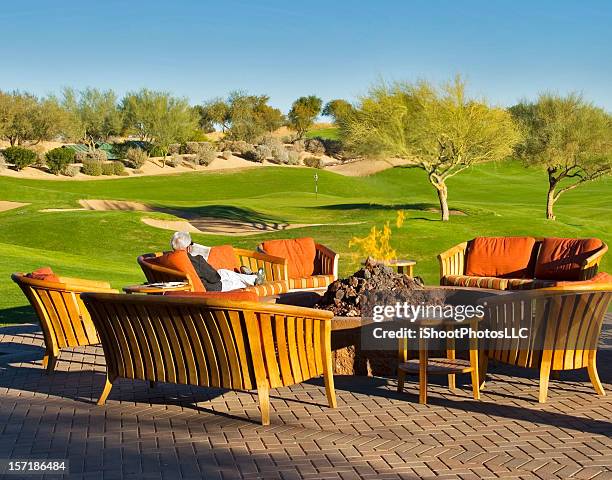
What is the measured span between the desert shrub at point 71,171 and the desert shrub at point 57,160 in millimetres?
290

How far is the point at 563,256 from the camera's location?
34.3 ft

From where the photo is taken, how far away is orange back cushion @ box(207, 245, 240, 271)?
400 inches

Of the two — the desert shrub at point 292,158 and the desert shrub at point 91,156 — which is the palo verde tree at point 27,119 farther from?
the desert shrub at point 292,158

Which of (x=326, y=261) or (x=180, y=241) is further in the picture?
(x=326, y=261)

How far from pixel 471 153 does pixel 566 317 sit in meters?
26.8

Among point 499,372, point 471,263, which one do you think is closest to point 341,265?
point 471,263

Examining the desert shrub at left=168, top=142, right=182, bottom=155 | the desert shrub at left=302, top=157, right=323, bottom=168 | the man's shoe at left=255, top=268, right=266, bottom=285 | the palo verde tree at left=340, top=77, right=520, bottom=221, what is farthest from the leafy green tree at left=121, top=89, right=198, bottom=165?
the man's shoe at left=255, top=268, right=266, bottom=285

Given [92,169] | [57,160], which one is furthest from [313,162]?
[57,160]

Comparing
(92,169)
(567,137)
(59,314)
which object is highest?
(567,137)

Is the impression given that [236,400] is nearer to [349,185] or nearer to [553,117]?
[553,117]

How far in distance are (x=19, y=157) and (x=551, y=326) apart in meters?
51.7

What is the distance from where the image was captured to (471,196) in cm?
5606

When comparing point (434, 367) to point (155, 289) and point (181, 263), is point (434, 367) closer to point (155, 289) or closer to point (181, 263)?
point (155, 289)

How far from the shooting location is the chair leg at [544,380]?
6.29 meters
